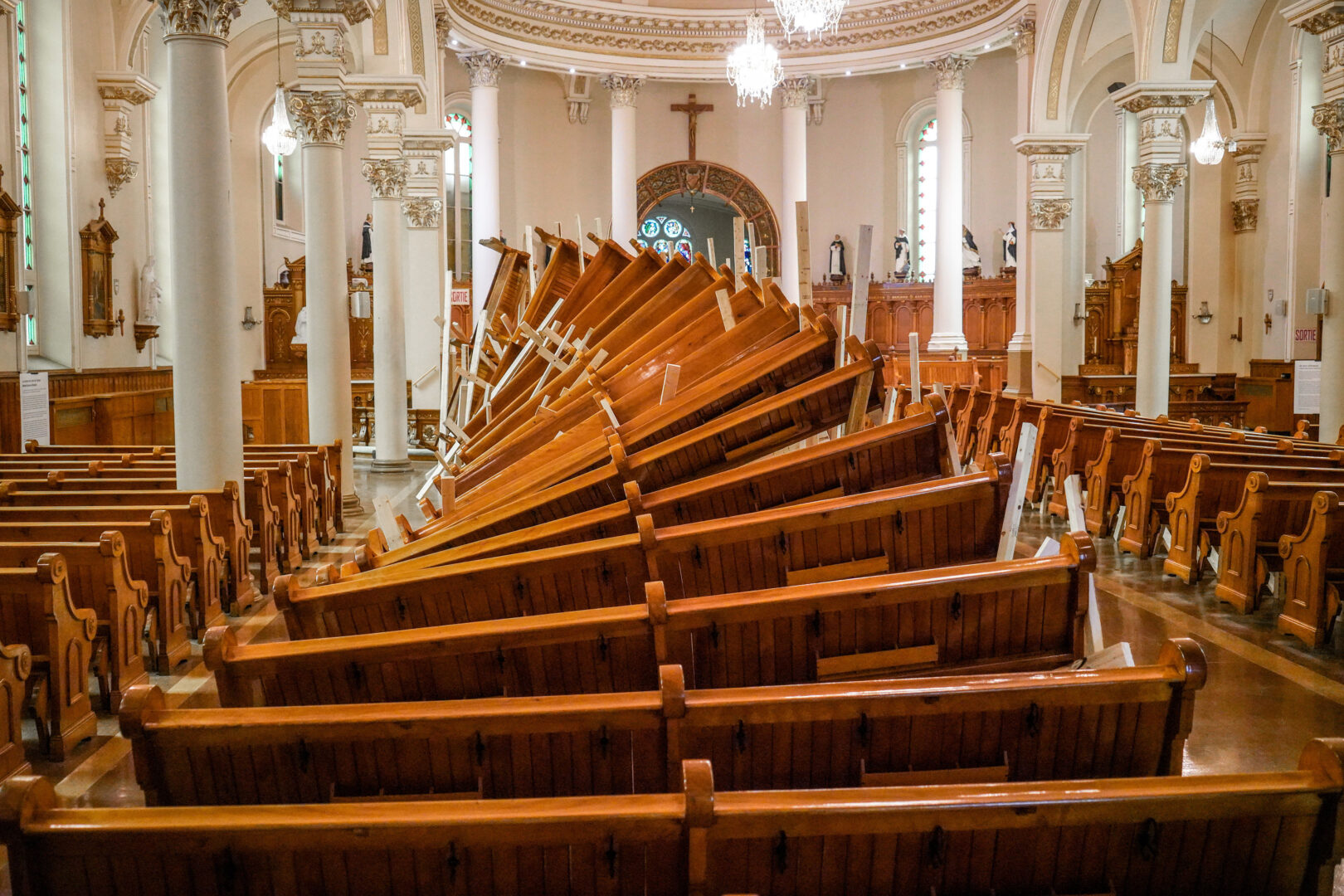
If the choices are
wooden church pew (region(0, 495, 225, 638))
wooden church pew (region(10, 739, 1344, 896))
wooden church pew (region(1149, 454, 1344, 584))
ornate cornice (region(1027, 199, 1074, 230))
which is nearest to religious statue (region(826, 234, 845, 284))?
ornate cornice (region(1027, 199, 1074, 230))

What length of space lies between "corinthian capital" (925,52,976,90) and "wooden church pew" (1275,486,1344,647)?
1382cm

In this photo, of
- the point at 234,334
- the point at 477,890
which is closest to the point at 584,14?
the point at 234,334

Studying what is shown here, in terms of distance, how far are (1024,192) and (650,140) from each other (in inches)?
324

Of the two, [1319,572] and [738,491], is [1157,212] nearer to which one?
[1319,572]

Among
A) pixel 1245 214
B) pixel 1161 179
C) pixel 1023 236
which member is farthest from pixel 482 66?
pixel 1245 214

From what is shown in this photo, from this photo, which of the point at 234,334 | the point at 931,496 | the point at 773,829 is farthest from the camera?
the point at 234,334

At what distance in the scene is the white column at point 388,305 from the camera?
11734 mm

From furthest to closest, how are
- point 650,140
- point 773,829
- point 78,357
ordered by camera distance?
1. point 650,140
2. point 78,357
3. point 773,829

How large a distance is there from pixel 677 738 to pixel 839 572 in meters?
1.37

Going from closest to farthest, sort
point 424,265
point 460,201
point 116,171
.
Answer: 1. point 116,171
2. point 424,265
3. point 460,201

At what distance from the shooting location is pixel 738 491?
161 inches

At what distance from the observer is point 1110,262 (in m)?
19.6

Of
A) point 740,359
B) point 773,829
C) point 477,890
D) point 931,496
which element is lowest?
point 477,890

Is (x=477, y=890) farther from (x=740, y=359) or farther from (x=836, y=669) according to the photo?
(x=740, y=359)
